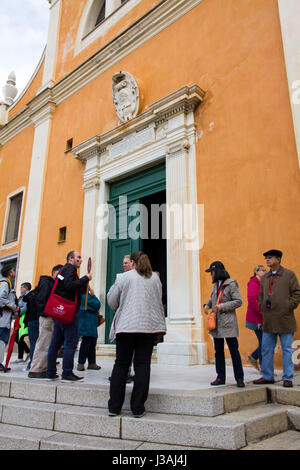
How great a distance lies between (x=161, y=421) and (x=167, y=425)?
6 centimetres

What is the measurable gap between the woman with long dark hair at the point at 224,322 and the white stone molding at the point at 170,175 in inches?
83.0

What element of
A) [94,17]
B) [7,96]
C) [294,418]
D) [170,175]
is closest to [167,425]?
[294,418]

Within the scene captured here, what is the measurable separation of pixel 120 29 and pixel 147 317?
29.8ft

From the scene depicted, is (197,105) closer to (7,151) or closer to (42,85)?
(42,85)

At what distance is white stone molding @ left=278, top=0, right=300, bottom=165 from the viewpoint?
5612mm

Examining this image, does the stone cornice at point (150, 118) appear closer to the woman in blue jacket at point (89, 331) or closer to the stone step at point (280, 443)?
the woman in blue jacket at point (89, 331)

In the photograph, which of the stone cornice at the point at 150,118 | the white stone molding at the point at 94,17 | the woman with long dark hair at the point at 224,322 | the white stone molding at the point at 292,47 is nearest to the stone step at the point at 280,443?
the woman with long dark hair at the point at 224,322

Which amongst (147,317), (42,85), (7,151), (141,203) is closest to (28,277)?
(141,203)

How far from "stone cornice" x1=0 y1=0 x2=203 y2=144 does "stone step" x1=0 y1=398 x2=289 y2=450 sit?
805 cm

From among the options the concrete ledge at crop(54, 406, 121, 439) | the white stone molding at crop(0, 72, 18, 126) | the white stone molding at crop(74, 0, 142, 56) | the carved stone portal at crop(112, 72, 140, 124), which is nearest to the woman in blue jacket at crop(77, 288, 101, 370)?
the concrete ledge at crop(54, 406, 121, 439)

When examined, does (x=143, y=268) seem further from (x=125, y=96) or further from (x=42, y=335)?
(x=125, y=96)

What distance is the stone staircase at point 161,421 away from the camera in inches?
107

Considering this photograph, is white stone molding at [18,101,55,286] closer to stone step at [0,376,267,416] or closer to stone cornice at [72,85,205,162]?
stone cornice at [72,85,205,162]

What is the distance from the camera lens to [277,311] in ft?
13.2
